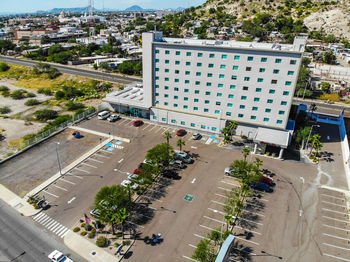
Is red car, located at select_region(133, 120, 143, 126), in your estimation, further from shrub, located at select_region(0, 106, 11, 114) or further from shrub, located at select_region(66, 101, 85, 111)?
shrub, located at select_region(0, 106, 11, 114)

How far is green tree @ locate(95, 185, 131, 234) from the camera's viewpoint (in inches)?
1473

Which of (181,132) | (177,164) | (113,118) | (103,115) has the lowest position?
(177,164)

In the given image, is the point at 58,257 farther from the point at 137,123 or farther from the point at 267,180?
the point at 137,123

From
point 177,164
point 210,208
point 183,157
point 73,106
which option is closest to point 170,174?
point 177,164

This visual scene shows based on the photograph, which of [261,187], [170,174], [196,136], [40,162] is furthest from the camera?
[196,136]

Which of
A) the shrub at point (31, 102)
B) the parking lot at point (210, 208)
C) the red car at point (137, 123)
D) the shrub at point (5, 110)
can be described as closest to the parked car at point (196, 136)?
the parking lot at point (210, 208)

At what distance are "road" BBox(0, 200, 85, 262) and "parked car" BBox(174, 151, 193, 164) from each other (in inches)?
1201

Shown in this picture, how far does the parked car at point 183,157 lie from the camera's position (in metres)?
58.1

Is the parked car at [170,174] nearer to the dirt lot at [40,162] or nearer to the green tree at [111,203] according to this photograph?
the green tree at [111,203]

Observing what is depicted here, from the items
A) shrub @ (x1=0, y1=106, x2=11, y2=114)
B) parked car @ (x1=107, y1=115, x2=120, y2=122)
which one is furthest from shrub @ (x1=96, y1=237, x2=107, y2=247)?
shrub @ (x1=0, y1=106, x2=11, y2=114)

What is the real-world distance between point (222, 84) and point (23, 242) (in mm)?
56284

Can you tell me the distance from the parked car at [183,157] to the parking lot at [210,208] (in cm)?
156

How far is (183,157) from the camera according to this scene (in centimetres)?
5875

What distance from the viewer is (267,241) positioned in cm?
3819
